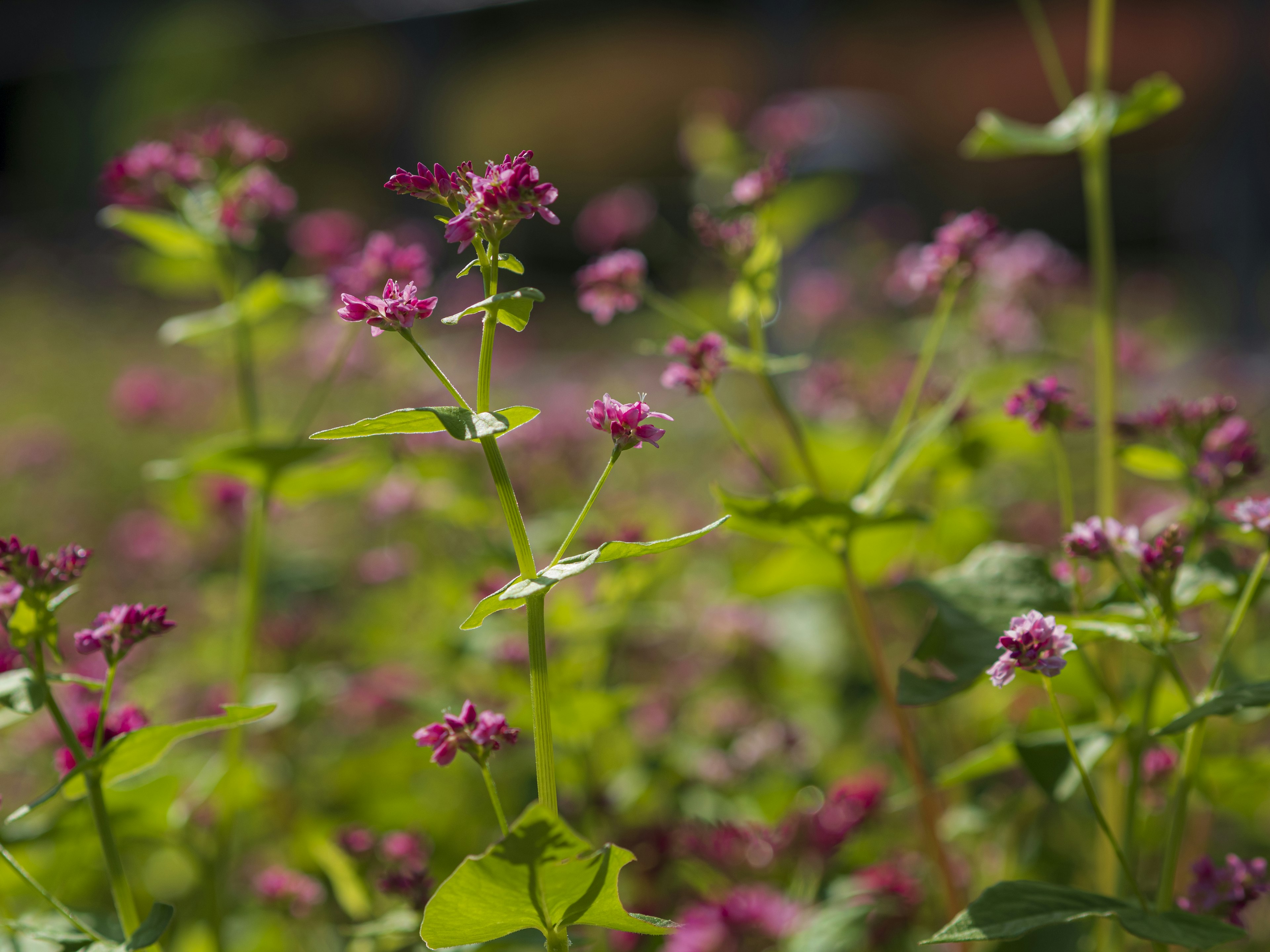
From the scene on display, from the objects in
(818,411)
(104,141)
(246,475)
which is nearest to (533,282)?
(104,141)

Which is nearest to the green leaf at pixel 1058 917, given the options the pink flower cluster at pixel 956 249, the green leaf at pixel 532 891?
the green leaf at pixel 532 891

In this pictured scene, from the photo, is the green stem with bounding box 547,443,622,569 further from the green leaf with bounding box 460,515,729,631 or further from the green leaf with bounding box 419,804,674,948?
the green leaf with bounding box 419,804,674,948

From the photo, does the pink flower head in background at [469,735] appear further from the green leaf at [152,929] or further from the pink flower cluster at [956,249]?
the pink flower cluster at [956,249]

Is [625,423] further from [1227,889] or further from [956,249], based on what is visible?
[1227,889]

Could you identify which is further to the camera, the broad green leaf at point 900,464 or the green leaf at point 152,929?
the broad green leaf at point 900,464

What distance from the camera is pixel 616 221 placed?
6.72 feet

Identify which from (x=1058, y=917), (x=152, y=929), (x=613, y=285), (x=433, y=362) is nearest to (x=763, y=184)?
(x=613, y=285)

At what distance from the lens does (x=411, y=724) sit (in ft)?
7.45

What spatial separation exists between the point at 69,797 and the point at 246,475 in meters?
0.68

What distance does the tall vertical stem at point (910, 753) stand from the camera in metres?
1.38

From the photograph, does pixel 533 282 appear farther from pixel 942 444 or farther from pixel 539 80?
pixel 942 444

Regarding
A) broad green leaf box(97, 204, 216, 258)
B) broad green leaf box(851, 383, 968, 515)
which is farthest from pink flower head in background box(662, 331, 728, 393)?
broad green leaf box(97, 204, 216, 258)

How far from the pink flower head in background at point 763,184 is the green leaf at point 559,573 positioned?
0.77 metres

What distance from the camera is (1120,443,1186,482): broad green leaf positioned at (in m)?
1.37
